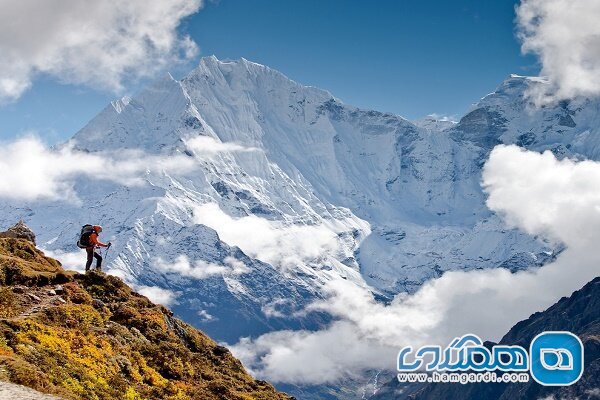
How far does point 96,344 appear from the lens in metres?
35.7

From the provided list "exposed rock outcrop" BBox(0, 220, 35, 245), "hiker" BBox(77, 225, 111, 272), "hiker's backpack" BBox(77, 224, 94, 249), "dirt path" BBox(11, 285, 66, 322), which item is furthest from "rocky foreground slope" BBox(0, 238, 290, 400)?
"exposed rock outcrop" BBox(0, 220, 35, 245)

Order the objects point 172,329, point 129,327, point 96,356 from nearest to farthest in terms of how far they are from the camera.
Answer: point 96,356 < point 129,327 < point 172,329

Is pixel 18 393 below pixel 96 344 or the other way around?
below

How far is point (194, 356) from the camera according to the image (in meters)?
43.9

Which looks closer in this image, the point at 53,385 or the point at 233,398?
the point at 53,385

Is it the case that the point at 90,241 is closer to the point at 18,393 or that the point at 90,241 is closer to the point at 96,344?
the point at 96,344

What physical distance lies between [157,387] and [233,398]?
196 inches

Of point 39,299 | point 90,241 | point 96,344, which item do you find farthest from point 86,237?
point 96,344

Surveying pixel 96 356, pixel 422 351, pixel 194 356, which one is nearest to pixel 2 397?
pixel 96 356

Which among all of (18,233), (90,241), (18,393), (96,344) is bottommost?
(18,393)

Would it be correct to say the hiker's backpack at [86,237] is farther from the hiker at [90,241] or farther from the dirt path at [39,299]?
the dirt path at [39,299]

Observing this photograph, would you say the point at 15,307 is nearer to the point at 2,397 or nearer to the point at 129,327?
the point at 129,327

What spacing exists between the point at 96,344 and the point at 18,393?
10669mm

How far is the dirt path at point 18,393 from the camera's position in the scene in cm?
2461
